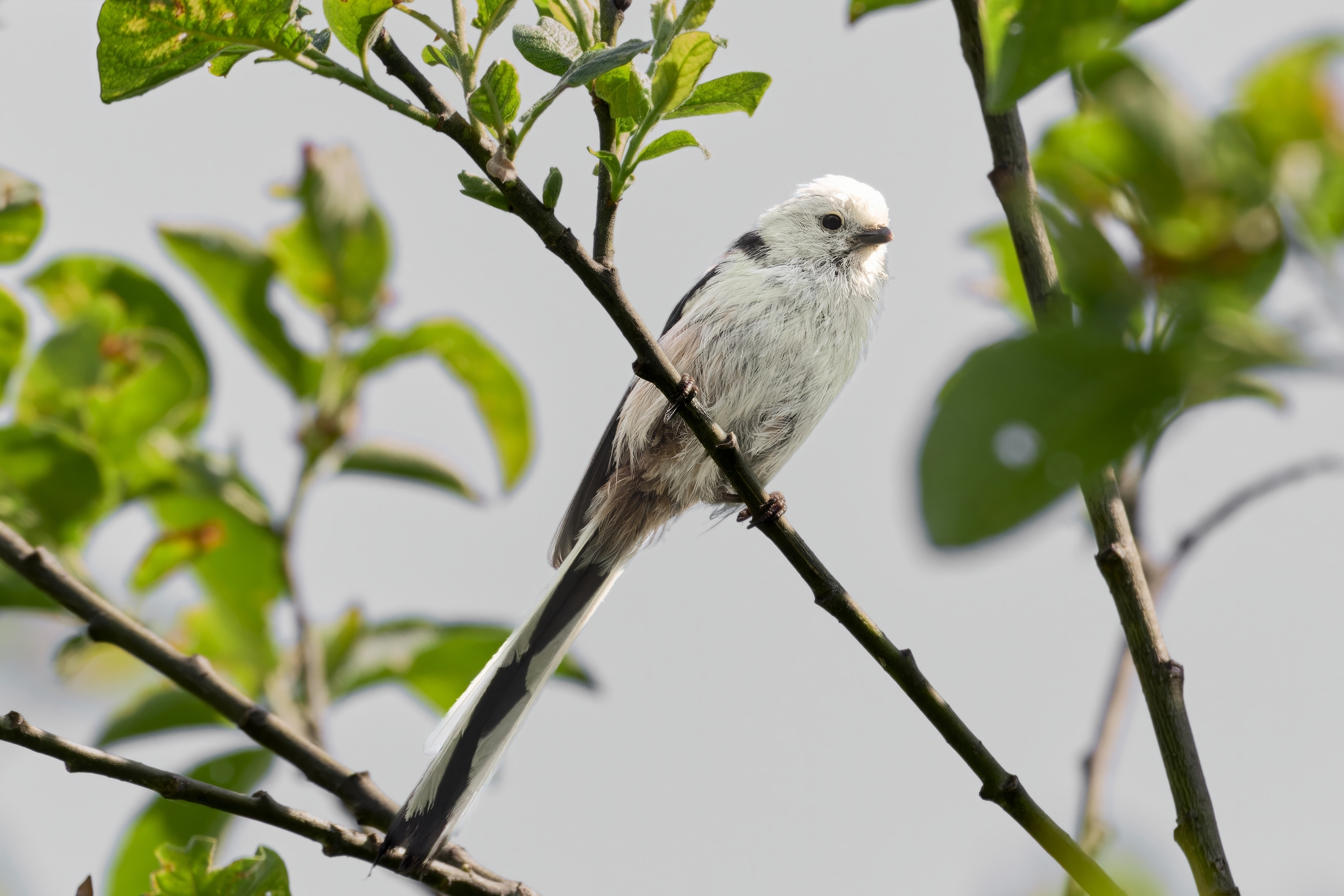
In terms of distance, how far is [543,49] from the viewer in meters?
1.55

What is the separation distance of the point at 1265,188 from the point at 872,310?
3.04 metres

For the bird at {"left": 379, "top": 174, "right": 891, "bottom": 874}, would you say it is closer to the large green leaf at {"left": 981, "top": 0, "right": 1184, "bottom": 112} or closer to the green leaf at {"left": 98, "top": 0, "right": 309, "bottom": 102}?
the green leaf at {"left": 98, "top": 0, "right": 309, "bottom": 102}

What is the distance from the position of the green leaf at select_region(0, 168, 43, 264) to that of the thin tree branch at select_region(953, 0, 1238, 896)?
1.81 meters

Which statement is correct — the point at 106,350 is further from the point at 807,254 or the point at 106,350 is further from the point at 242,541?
the point at 807,254

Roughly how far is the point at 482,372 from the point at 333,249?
0.48 metres

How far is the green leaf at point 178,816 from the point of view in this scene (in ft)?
8.11

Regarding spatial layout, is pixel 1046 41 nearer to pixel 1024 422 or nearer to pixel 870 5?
pixel 1024 422

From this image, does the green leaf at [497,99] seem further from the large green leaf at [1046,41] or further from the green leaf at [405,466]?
the green leaf at [405,466]

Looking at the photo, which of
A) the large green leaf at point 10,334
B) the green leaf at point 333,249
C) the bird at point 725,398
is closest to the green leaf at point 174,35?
the large green leaf at point 10,334

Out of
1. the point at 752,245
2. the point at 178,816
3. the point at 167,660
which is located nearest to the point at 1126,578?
the point at 167,660

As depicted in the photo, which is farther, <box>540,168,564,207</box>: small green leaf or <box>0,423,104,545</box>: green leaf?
<box>0,423,104,545</box>: green leaf

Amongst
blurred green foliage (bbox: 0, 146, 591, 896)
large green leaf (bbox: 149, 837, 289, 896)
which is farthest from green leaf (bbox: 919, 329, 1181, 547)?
blurred green foliage (bbox: 0, 146, 591, 896)

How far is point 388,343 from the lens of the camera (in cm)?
293

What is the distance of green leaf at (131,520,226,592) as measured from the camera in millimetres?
2654
